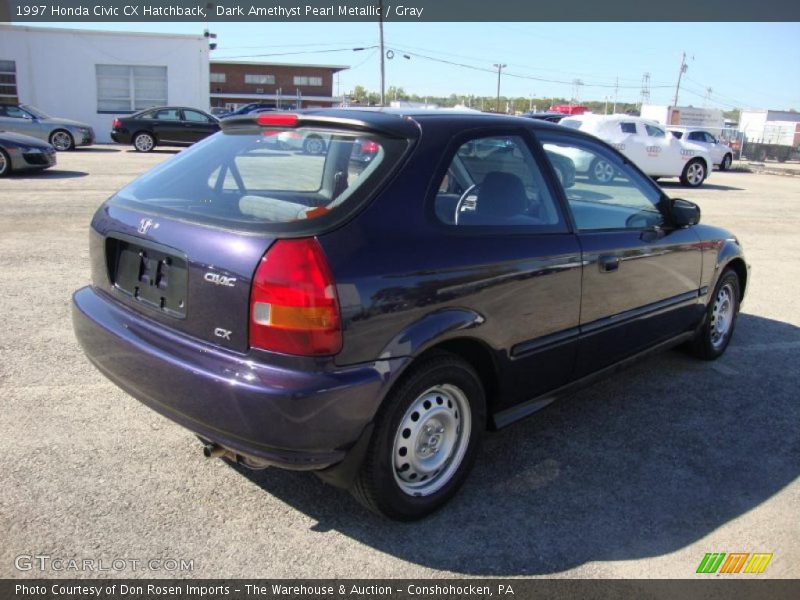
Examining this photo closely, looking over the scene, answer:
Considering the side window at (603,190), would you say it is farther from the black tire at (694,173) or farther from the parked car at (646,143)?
the black tire at (694,173)

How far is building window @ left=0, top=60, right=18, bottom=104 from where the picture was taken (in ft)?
93.0

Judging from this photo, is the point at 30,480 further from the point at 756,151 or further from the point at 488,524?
the point at 756,151

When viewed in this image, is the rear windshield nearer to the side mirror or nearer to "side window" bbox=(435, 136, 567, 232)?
"side window" bbox=(435, 136, 567, 232)

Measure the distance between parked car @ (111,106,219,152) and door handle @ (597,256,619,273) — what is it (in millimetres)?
20470

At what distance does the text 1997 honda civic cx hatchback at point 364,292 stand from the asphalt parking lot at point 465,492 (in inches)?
11.8

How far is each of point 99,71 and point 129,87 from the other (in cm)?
132

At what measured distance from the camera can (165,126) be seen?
22.2 m

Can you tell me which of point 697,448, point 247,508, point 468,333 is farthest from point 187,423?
point 697,448

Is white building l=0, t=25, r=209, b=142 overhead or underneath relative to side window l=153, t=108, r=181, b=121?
overhead

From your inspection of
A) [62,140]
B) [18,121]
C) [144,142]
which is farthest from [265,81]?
[18,121]

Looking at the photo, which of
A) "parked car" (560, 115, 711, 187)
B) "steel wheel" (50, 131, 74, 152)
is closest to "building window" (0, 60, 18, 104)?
"steel wheel" (50, 131, 74, 152)

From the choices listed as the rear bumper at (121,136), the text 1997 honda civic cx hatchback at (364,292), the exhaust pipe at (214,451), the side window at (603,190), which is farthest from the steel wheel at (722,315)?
the rear bumper at (121,136)

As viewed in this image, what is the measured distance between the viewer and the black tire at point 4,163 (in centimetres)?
1265

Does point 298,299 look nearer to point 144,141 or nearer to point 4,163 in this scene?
point 4,163
